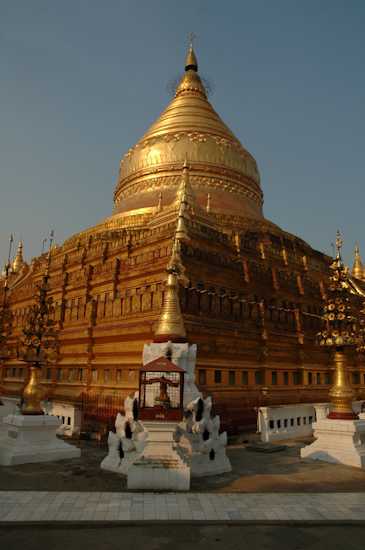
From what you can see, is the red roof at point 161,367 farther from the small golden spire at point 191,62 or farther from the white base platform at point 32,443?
the small golden spire at point 191,62

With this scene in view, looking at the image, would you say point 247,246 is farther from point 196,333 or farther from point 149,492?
point 149,492

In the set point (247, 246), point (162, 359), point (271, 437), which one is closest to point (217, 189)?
point (247, 246)

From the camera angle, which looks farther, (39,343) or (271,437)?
(271,437)

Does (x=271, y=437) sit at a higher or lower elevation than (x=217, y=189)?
lower

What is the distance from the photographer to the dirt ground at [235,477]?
10102mm

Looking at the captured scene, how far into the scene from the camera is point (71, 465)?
1230 cm

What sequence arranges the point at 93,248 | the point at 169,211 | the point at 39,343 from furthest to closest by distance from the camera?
the point at 93,248, the point at 169,211, the point at 39,343

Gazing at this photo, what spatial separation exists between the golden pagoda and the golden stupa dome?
0.52 feet

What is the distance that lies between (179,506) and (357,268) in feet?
143

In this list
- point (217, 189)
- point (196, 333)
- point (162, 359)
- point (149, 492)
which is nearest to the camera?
point (149, 492)

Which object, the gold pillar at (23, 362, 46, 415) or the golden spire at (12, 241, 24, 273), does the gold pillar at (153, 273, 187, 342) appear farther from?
the golden spire at (12, 241, 24, 273)

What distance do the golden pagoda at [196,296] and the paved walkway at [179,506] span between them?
212 inches
